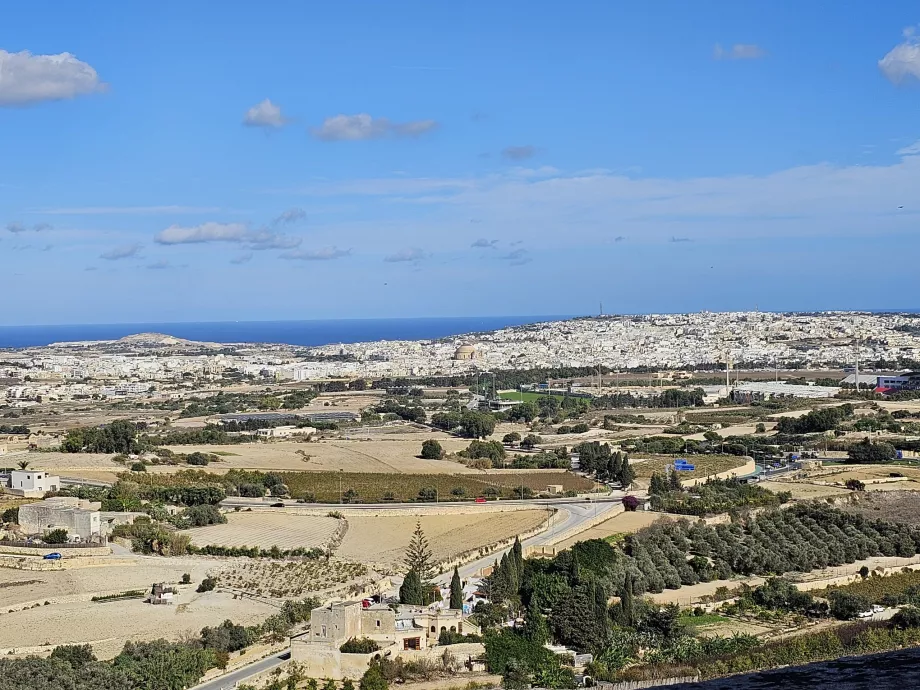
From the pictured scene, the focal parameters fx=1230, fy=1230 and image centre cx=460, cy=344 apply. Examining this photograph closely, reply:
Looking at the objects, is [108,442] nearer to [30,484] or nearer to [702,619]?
[30,484]

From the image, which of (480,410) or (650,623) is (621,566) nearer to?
(650,623)

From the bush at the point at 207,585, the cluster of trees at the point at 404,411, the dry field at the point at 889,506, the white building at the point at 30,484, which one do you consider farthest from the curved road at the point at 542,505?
the cluster of trees at the point at 404,411

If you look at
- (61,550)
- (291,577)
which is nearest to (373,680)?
(291,577)

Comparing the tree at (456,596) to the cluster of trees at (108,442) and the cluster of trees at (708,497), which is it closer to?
the cluster of trees at (708,497)

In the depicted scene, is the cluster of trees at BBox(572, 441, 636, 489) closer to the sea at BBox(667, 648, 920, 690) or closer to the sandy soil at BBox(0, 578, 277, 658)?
the sea at BBox(667, 648, 920, 690)

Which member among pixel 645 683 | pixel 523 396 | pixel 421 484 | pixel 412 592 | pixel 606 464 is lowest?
pixel 645 683

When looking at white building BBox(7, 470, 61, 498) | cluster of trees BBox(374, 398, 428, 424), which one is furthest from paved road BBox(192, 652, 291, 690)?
cluster of trees BBox(374, 398, 428, 424)

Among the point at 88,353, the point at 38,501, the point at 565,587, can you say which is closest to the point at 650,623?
the point at 565,587
